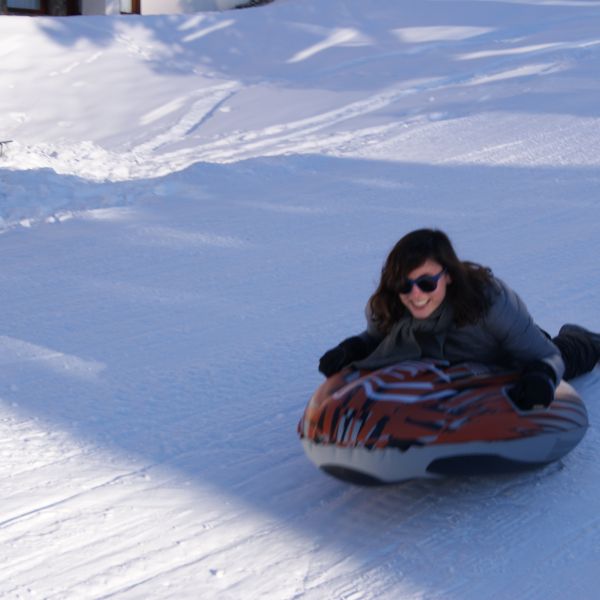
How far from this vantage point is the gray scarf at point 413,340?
370 cm

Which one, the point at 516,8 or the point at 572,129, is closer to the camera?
the point at 572,129

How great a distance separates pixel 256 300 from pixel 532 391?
9.05 ft

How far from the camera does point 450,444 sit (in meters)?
3.34

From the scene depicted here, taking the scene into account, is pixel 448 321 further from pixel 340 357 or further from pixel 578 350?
pixel 578 350

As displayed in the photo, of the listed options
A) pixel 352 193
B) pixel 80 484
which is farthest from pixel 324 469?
pixel 352 193

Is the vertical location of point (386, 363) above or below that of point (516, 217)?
above

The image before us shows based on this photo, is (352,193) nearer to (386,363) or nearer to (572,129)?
(572,129)

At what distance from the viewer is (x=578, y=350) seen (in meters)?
4.65

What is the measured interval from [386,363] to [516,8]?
54.2 ft

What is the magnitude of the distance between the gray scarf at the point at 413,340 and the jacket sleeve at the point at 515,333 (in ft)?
0.50

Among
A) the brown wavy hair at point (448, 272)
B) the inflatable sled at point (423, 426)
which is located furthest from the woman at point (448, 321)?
the inflatable sled at point (423, 426)

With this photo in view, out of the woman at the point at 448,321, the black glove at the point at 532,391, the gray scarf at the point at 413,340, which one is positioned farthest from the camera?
the gray scarf at the point at 413,340

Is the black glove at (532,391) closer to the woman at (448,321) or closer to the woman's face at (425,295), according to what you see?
the woman at (448,321)

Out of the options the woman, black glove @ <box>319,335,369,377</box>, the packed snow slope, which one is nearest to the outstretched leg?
the packed snow slope
